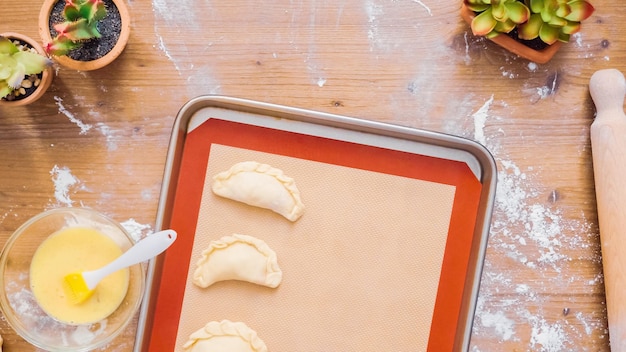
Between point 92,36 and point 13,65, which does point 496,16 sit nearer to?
point 92,36

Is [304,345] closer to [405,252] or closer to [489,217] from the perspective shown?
[405,252]

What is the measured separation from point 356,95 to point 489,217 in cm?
31

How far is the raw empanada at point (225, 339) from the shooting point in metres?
1.06

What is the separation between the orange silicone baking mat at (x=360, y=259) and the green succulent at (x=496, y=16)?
23 centimetres

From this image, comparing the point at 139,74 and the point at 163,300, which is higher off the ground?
the point at 139,74

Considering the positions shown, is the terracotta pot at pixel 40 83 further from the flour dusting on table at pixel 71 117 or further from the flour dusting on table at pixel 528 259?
the flour dusting on table at pixel 528 259

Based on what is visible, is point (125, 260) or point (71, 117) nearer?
point (125, 260)

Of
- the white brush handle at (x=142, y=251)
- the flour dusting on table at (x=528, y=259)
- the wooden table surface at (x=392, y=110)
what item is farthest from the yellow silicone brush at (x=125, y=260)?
the flour dusting on table at (x=528, y=259)

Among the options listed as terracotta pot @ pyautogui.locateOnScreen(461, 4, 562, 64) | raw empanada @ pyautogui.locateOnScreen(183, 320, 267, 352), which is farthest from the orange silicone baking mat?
terracotta pot @ pyautogui.locateOnScreen(461, 4, 562, 64)

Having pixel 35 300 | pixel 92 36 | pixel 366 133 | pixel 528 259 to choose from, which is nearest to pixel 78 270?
pixel 35 300

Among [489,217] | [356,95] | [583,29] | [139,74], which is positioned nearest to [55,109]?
[139,74]

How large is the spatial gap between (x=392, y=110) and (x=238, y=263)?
37cm

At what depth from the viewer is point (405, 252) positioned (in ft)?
3.58

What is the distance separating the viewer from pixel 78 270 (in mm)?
1057
